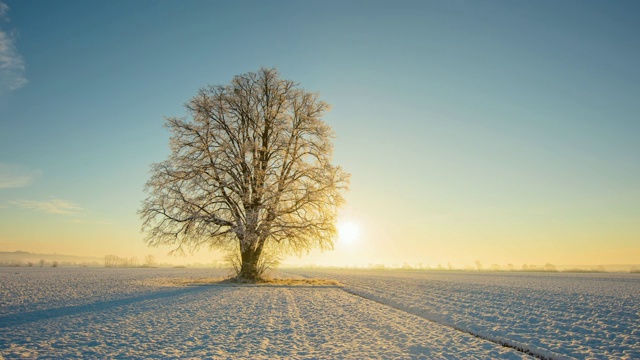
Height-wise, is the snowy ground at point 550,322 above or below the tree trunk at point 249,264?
below

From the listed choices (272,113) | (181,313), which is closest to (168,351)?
(181,313)

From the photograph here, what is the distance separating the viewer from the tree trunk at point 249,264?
88.3 ft

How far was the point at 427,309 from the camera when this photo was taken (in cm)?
1503

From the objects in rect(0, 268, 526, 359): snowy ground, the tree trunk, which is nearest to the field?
rect(0, 268, 526, 359): snowy ground

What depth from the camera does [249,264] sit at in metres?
27.0

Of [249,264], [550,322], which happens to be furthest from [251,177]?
[550,322]

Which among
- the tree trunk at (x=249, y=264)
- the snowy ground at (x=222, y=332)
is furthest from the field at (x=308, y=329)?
the tree trunk at (x=249, y=264)

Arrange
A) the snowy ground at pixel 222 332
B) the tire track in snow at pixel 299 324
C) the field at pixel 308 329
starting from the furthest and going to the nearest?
the tire track in snow at pixel 299 324, the field at pixel 308 329, the snowy ground at pixel 222 332

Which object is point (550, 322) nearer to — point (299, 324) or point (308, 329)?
point (308, 329)

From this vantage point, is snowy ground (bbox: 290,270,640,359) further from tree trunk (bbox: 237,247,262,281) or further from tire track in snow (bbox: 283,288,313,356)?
tree trunk (bbox: 237,247,262,281)

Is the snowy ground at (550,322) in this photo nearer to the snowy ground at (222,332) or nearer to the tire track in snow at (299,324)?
the snowy ground at (222,332)

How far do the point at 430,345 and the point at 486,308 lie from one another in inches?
325

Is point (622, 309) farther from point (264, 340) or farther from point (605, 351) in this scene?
point (264, 340)

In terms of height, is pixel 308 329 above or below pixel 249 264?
below
